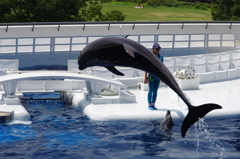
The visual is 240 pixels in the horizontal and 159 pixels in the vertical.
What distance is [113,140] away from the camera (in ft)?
37.2

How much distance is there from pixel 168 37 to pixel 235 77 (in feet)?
23.3

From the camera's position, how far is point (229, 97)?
1496 cm

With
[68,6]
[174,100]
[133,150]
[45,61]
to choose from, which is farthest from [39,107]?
[68,6]

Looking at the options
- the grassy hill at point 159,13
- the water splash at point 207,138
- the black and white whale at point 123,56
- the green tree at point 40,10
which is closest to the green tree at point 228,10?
the green tree at point 40,10

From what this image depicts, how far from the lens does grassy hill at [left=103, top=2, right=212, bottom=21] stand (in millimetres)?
67562

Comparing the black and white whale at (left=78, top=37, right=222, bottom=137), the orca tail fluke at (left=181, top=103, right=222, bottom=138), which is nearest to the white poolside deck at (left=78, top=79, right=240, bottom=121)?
the orca tail fluke at (left=181, top=103, right=222, bottom=138)

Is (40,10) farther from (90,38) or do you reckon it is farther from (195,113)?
(195,113)

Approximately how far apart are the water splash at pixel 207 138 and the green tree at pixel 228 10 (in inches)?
1254

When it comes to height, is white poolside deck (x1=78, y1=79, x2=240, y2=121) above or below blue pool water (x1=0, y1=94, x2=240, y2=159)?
above

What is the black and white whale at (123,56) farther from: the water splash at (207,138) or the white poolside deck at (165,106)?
the white poolside deck at (165,106)

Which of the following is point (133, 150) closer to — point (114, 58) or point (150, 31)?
point (114, 58)

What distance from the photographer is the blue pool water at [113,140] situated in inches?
415

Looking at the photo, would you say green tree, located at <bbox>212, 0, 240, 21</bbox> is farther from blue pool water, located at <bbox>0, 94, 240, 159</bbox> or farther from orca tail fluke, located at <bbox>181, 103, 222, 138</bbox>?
orca tail fluke, located at <bbox>181, 103, 222, 138</bbox>

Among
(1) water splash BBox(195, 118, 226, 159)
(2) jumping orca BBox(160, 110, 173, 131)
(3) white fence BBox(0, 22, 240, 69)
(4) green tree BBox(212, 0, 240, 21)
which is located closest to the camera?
(1) water splash BBox(195, 118, 226, 159)
